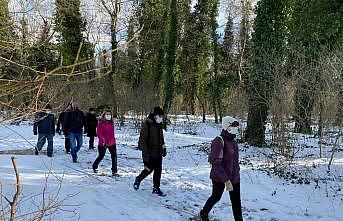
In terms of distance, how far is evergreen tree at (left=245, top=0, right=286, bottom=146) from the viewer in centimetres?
1733

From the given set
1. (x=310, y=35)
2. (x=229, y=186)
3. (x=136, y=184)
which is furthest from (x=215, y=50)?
(x=229, y=186)

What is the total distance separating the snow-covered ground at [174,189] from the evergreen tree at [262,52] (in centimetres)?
270

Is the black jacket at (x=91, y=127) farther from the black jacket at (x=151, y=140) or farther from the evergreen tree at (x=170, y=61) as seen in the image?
the evergreen tree at (x=170, y=61)

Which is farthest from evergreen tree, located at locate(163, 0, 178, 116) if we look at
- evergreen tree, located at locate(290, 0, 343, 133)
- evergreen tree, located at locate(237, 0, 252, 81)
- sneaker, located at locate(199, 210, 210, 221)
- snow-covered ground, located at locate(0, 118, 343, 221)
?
sneaker, located at locate(199, 210, 210, 221)

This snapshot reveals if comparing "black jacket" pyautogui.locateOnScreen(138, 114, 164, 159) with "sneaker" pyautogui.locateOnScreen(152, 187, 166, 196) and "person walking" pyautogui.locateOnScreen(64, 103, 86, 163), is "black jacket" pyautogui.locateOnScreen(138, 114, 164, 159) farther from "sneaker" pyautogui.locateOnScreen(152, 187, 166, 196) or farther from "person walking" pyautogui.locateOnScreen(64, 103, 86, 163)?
"person walking" pyautogui.locateOnScreen(64, 103, 86, 163)

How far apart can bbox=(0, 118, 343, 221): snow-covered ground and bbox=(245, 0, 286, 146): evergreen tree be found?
2.70 meters

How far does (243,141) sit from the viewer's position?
18938 mm

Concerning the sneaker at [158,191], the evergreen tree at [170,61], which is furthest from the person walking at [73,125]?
the evergreen tree at [170,61]

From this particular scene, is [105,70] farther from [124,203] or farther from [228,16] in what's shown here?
[228,16]

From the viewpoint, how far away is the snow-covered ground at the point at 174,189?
8414 mm

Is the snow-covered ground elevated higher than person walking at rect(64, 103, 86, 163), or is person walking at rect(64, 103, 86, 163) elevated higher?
person walking at rect(64, 103, 86, 163)

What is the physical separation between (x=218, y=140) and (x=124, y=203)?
2889mm

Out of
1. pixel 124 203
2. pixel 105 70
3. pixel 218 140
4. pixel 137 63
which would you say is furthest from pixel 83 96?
pixel 105 70

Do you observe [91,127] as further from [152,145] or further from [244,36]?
[244,36]
